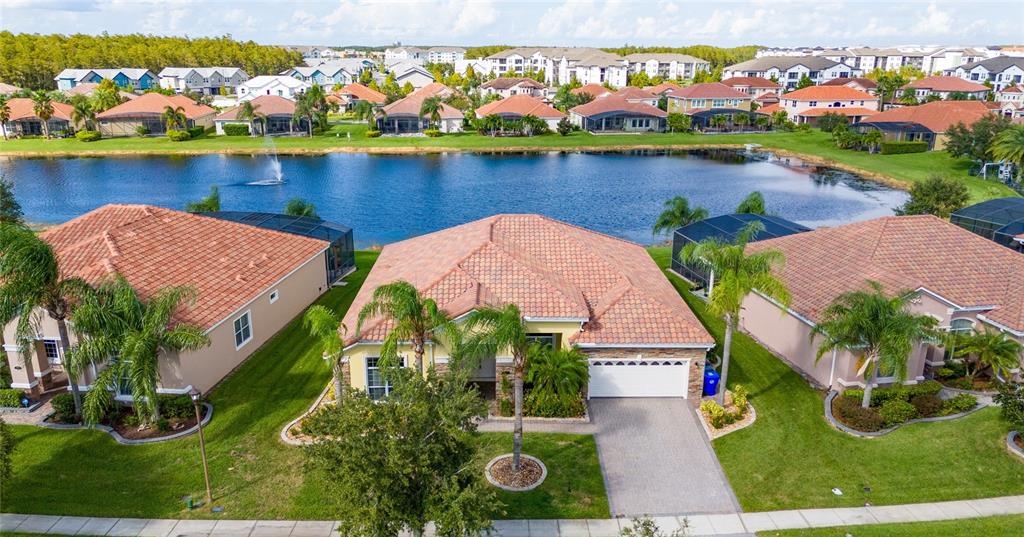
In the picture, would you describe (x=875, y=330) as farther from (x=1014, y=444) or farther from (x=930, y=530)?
(x=930, y=530)

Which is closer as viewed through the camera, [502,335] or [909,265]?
[502,335]

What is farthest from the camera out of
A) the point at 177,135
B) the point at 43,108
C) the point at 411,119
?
the point at 411,119

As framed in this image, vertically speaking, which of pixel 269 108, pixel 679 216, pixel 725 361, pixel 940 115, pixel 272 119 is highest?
pixel 269 108

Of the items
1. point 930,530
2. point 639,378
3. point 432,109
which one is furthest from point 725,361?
point 432,109

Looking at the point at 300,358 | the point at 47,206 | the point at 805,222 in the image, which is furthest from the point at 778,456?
the point at 47,206

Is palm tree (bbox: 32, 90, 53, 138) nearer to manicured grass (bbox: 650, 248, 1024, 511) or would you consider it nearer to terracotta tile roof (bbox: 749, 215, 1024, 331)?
terracotta tile roof (bbox: 749, 215, 1024, 331)
